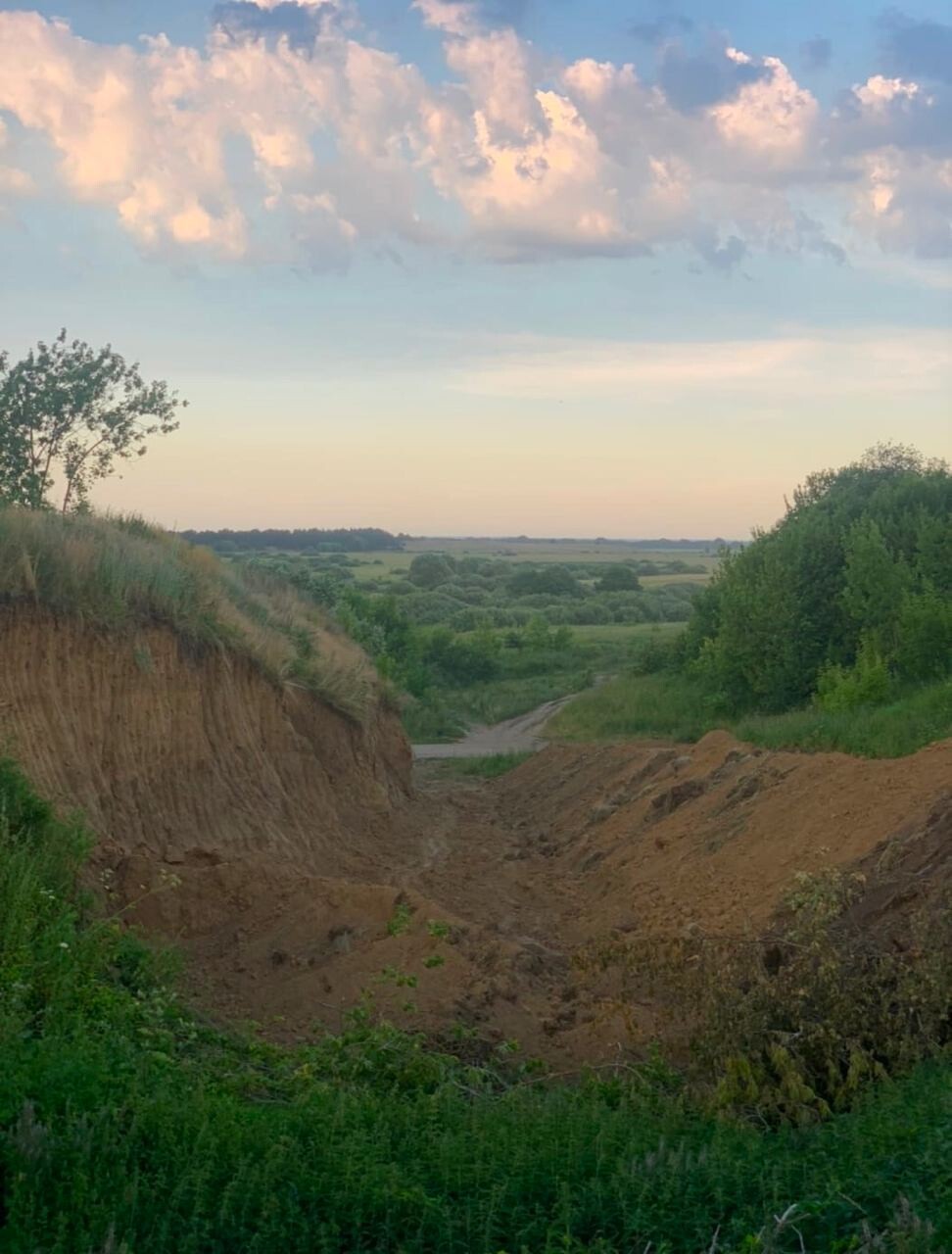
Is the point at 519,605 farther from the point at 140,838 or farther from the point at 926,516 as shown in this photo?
the point at 140,838

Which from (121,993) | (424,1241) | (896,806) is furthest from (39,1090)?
(896,806)

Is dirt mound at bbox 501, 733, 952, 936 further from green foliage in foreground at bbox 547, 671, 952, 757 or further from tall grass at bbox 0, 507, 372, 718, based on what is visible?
tall grass at bbox 0, 507, 372, 718

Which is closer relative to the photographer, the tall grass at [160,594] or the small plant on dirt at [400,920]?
the small plant on dirt at [400,920]

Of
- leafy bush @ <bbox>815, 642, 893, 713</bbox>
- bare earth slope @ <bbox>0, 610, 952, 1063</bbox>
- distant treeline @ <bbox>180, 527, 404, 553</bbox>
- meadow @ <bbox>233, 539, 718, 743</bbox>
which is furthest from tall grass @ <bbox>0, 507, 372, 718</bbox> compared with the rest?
distant treeline @ <bbox>180, 527, 404, 553</bbox>

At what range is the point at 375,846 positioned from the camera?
58.1 feet

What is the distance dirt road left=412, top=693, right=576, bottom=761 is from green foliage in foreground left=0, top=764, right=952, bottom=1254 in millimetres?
23687

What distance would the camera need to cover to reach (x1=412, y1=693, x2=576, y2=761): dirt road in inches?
1321

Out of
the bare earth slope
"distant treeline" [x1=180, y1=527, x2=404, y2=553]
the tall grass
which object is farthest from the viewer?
"distant treeline" [x1=180, y1=527, x2=404, y2=553]

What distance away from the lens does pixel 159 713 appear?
14.5 m

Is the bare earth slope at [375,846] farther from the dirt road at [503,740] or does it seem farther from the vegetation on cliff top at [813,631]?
the dirt road at [503,740]

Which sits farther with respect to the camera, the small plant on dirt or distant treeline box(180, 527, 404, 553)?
distant treeline box(180, 527, 404, 553)

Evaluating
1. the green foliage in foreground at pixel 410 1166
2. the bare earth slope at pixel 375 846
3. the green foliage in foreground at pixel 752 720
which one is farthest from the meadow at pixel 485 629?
the green foliage in foreground at pixel 410 1166

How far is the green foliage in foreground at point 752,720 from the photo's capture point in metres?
19.0

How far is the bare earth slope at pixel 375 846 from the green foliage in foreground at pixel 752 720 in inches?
66.2
